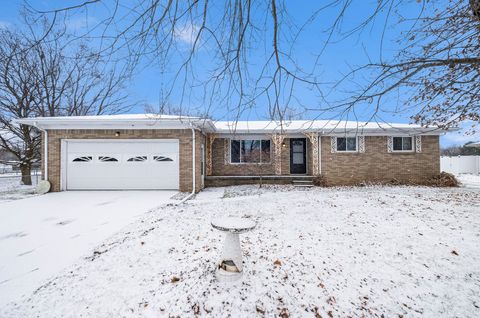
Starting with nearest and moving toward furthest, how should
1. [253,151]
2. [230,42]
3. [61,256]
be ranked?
[230,42], [61,256], [253,151]

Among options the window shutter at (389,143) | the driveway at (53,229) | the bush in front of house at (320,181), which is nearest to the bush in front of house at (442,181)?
the window shutter at (389,143)

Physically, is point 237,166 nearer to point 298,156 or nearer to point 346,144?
point 298,156

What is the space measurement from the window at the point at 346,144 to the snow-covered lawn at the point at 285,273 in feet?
24.7

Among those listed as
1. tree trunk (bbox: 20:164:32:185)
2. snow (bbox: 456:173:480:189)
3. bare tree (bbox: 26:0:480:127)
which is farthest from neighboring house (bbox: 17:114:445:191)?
tree trunk (bbox: 20:164:32:185)

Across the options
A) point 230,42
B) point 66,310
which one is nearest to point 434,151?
point 230,42

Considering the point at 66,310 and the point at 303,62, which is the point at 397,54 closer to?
the point at 303,62

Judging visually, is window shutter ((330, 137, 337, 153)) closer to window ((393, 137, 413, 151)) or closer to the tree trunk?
window ((393, 137, 413, 151))

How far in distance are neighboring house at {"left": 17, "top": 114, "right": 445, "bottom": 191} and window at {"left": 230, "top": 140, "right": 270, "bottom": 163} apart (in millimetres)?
60

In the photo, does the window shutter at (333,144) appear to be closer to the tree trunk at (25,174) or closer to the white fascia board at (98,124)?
the white fascia board at (98,124)

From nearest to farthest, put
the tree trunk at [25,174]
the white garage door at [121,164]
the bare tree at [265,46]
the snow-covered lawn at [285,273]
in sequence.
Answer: the bare tree at [265,46], the snow-covered lawn at [285,273], the white garage door at [121,164], the tree trunk at [25,174]

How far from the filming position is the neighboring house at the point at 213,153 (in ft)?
30.8

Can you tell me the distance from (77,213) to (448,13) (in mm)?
8465

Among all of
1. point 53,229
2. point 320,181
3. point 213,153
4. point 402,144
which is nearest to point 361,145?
point 402,144

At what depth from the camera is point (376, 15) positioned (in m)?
2.25
